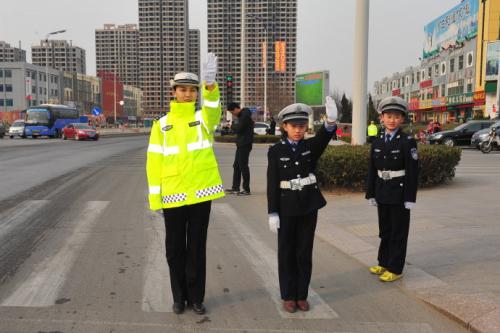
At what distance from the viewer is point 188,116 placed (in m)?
3.76

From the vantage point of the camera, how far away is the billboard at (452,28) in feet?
167

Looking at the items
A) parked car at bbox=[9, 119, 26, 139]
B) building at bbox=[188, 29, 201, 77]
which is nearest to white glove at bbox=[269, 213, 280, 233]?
parked car at bbox=[9, 119, 26, 139]

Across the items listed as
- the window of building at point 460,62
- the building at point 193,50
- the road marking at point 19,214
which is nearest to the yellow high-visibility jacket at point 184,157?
the road marking at point 19,214

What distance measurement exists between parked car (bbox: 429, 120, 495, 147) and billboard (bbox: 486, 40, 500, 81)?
21.8 m

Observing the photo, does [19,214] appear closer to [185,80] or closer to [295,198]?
[185,80]

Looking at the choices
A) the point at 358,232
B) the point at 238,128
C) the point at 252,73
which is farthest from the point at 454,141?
the point at 252,73

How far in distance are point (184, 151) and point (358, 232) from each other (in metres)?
3.54

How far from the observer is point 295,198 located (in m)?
3.81

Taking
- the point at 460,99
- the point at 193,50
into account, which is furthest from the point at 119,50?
the point at 460,99

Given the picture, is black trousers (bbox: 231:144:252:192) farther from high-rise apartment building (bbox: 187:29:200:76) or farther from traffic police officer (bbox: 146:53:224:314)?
high-rise apartment building (bbox: 187:29:200:76)

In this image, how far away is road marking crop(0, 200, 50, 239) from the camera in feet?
22.6

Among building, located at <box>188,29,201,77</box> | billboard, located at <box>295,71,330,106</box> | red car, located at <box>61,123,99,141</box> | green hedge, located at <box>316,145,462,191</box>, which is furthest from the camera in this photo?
building, located at <box>188,29,201,77</box>

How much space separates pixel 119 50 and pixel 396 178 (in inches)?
4695

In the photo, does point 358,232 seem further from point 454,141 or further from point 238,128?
point 454,141
